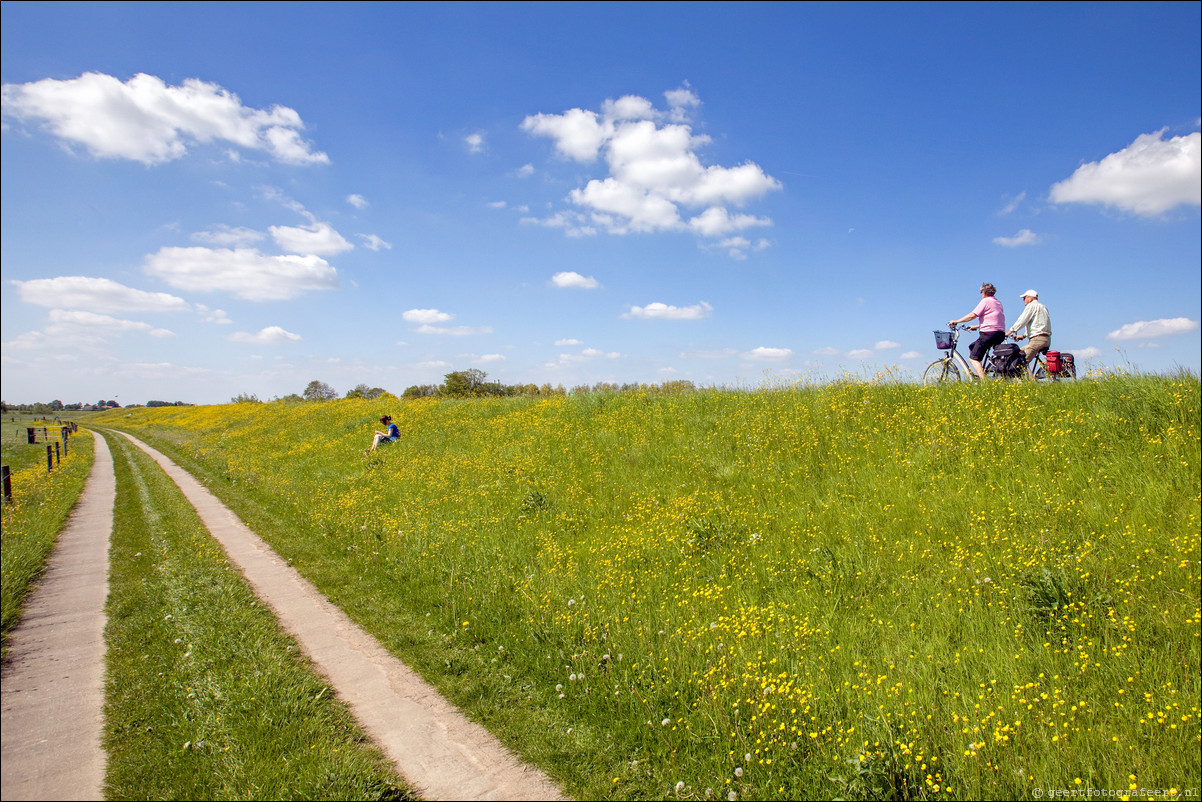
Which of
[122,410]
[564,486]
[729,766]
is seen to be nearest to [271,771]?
[729,766]

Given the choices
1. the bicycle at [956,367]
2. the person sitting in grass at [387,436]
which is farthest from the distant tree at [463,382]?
the bicycle at [956,367]

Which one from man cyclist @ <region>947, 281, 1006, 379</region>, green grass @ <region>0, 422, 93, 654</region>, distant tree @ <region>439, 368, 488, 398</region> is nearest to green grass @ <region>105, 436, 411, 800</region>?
green grass @ <region>0, 422, 93, 654</region>

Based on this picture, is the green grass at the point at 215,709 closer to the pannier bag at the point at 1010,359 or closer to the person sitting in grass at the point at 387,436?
the person sitting in grass at the point at 387,436

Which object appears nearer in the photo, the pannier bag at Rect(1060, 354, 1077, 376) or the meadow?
the meadow

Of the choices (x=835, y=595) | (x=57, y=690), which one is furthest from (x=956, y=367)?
(x=57, y=690)

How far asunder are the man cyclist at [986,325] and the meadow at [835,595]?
6.11 ft

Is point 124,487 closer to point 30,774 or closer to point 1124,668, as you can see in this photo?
point 30,774

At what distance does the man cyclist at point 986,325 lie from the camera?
11.4 meters

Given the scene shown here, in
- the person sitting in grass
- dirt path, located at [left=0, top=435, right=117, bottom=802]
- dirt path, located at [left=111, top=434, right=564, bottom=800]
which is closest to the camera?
dirt path, located at [left=0, top=435, right=117, bottom=802]

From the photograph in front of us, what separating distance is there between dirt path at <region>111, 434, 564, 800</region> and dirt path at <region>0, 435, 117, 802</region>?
1.81m

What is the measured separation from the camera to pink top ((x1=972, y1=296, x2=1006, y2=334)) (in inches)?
448

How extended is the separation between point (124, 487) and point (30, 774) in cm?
1649

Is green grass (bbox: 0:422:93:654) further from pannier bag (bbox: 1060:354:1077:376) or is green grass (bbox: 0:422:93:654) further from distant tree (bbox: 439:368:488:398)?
distant tree (bbox: 439:368:488:398)

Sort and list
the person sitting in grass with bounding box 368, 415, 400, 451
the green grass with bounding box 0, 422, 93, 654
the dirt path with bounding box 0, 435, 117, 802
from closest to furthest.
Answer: the dirt path with bounding box 0, 435, 117, 802
the green grass with bounding box 0, 422, 93, 654
the person sitting in grass with bounding box 368, 415, 400, 451
